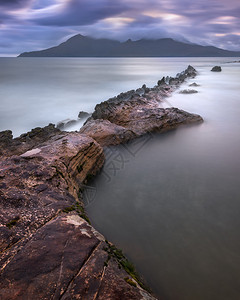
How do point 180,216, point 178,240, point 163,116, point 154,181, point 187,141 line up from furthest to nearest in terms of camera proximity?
point 163,116, point 187,141, point 154,181, point 180,216, point 178,240

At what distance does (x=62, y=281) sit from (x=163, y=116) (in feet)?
34.5

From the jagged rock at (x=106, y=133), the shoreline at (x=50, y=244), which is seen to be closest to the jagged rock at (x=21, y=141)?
the jagged rock at (x=106, y=133)

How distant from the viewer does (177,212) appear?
5688mm

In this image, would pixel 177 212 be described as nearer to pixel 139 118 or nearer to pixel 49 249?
pixel 49 249

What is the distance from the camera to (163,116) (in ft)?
39.9

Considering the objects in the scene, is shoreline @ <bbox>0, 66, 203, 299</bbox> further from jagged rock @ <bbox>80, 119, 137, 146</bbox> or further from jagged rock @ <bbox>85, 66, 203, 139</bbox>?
jagged rock @ <bbox>85, 66, 203, 139</bbox>

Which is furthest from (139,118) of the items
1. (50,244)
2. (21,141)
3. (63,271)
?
(63,271)

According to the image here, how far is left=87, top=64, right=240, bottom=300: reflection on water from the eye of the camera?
404 cm

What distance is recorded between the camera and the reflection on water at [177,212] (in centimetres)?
404

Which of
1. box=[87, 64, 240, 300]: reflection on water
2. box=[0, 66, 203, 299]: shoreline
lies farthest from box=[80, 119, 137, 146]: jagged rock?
box=[0, 66, 203, 299]: shoreline

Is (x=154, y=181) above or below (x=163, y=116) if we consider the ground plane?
below

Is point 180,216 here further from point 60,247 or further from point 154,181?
point 60,247

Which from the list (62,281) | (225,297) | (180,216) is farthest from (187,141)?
(62,281)

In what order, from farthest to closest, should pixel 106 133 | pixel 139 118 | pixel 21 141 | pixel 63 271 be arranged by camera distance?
pixel 139 118, pixel 106 133, pixel 21 141, pixel 63 271
